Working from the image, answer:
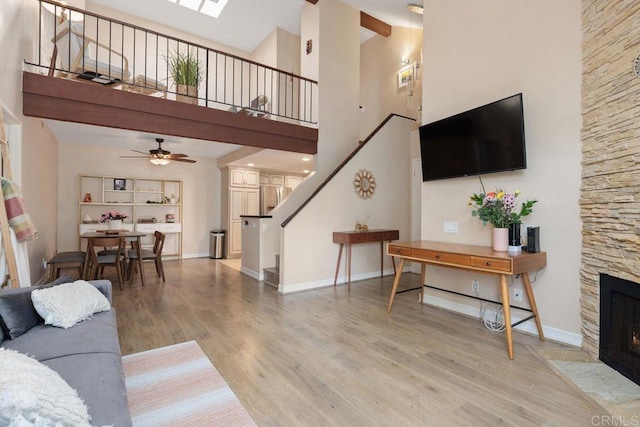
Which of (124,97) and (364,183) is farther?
(364,183)

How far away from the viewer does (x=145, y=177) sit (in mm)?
6996

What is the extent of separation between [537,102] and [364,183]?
9.27 feet

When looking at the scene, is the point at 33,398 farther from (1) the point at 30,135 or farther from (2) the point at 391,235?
(2) the point at 391,235

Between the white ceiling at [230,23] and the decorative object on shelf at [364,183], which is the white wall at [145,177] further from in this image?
the decorative object on shelf at [364,183]

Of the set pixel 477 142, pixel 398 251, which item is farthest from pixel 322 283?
pixel 477 142

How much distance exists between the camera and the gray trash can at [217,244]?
7375 millimetres

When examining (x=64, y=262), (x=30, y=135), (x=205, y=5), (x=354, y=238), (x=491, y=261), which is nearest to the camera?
(x=491, y=261)

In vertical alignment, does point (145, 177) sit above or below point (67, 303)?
above

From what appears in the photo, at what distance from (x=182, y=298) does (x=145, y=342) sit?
1.40m

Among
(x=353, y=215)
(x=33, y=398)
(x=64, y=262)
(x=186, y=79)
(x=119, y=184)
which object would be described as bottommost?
(x=64, y=262)

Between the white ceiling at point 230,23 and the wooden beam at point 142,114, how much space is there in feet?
1.99

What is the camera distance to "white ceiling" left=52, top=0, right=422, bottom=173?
5.67m

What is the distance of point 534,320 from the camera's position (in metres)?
2.85

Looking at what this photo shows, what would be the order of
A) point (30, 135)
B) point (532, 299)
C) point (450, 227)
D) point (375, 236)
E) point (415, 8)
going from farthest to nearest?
point (415, 8) < point (375, 236) < point (30, 135) < point (450, 227) < point (532, 299)
